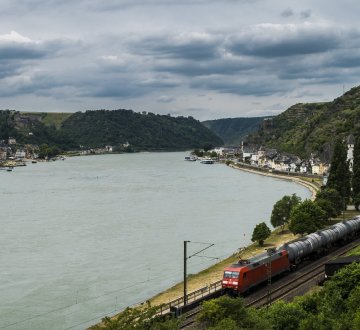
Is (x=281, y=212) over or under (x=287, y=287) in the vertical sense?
over

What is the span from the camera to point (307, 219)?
5972 cm

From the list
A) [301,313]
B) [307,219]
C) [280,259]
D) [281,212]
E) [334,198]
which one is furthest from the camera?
[334,198]

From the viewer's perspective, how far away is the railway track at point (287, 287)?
34.9 metres

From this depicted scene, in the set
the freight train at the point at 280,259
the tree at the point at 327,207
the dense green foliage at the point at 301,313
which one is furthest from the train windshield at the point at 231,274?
the tree at the point at 327,207

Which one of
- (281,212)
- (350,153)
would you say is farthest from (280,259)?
(350,153)

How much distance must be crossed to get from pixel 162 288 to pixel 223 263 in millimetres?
8356

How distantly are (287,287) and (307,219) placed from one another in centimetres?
2060

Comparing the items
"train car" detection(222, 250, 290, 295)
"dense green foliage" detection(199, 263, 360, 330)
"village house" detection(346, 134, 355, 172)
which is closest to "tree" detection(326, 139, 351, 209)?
"village house" detection(346, 134, 355, 172)

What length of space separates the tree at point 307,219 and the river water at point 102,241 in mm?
7154

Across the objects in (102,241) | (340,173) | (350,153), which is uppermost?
(350,153)

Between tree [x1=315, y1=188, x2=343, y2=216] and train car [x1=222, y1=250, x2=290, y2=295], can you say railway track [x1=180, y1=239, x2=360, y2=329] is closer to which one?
train car [x1=222, y1=250, x2=290, y2=295]

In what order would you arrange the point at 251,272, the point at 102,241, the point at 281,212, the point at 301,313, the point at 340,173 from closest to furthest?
the point at 301,313 < the point at 251,272 < the point at 102,241 < the point at 281,212 < the point at 340,173

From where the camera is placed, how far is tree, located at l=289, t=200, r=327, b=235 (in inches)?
2350

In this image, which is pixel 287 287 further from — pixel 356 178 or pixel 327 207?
pixel 356 178
